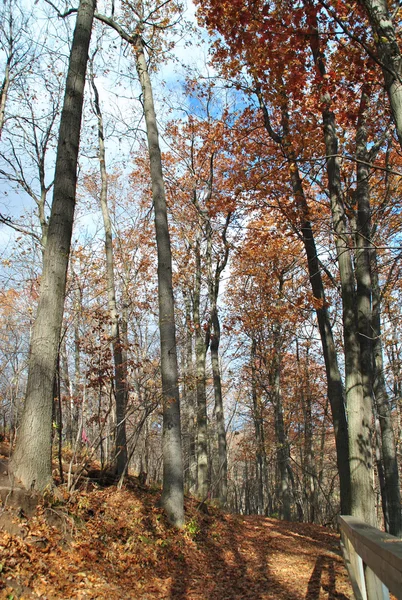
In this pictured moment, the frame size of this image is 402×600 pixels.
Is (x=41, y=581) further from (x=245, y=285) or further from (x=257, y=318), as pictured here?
(x=245, y=285)

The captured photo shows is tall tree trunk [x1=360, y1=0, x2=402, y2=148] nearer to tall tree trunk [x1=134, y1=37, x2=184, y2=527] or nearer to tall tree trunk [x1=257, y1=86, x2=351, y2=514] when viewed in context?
tall tree trunk [x1=257, y1=86, x2=351, y2=514]

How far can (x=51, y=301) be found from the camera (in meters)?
5.32

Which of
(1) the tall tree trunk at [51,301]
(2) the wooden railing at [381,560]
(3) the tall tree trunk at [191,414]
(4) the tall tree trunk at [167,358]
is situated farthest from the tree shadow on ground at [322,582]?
(3) the tall tree trunk at [191,414]

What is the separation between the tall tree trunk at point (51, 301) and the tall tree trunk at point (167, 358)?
2796 mm

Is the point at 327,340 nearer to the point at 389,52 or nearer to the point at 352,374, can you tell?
the point at 352,374

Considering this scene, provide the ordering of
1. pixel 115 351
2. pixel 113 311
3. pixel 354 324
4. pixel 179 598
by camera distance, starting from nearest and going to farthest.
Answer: pixel 179 598
pixel 354 324
pixel 115 351
pixel 113 311

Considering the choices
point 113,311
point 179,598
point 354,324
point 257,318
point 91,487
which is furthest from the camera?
point 257,318

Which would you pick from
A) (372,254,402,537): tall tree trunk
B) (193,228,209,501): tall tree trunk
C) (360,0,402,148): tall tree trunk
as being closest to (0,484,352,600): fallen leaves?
(372,254,402,537): tall tree trunk

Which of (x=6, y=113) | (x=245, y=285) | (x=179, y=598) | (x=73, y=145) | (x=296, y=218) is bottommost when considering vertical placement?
(x=179, y=598)

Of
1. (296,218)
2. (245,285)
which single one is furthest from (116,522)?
(245,285)

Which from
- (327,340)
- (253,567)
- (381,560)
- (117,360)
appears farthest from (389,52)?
(117,360)

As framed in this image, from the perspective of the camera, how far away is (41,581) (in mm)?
3742

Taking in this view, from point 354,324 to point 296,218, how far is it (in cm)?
318

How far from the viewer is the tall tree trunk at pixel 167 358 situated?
719cm
